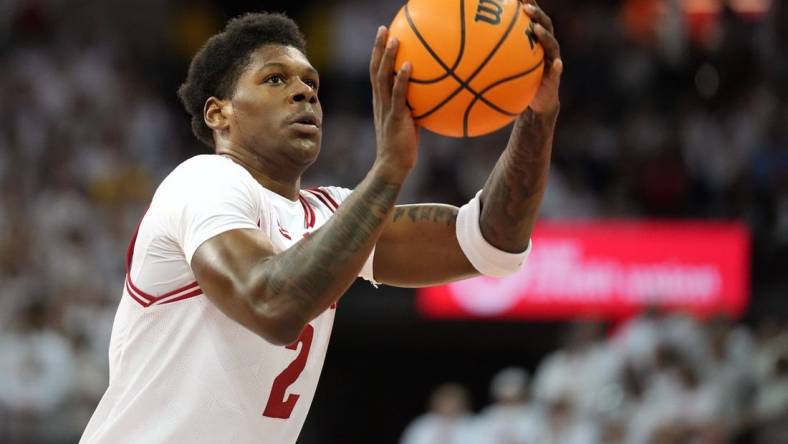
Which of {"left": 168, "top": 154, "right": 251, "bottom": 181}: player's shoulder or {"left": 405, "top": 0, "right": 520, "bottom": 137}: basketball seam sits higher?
{"left": 405, "top": 0, "right": 520, "bottom": 137}: basketball seam

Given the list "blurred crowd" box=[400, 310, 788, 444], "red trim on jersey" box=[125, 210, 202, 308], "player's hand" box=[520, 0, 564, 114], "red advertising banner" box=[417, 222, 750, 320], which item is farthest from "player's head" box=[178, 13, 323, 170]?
"red advertising banner" box=[417, 222, 750, 320]

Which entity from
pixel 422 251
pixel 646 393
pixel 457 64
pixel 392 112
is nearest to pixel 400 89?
pixel 392 112

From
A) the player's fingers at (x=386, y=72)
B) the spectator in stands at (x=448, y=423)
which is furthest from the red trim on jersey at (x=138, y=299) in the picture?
the spectator in stands at (x=448, y=423)

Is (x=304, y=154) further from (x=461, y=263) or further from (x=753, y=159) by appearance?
(x=753, y=159)

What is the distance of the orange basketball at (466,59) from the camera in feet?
12.7

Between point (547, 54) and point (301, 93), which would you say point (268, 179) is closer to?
point (301, 93)

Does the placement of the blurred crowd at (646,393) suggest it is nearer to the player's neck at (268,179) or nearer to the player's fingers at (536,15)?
the player's neck at (268,179)

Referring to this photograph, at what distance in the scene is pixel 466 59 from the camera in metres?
3.96

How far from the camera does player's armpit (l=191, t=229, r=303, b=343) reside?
360cm

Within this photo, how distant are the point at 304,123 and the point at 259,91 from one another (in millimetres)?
217

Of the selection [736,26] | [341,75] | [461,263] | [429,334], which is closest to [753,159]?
[736,26]

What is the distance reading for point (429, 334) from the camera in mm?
13555

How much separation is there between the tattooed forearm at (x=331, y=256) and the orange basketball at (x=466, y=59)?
0.34m

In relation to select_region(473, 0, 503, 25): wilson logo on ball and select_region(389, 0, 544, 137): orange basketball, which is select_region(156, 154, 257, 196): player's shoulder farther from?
select_region(473, 0, 503, 25): wilson logo on ball
